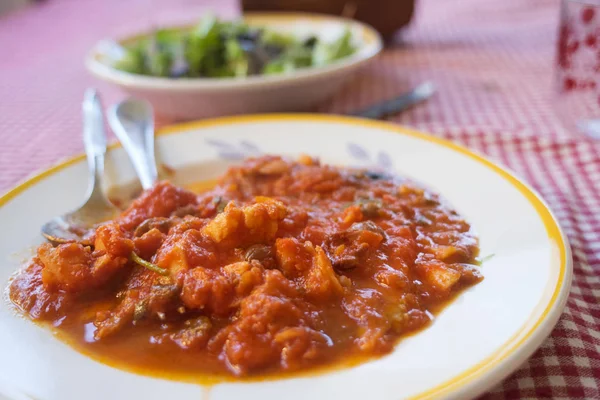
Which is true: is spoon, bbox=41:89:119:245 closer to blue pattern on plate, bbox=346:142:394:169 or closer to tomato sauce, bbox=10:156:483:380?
tomato sauce, bbox=10:156:483:380

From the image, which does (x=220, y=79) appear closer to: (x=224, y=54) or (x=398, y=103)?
(x=224, y=54)

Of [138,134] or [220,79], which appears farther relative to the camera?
[220,79]

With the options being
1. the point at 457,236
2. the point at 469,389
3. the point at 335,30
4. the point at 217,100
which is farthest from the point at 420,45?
the point at 469,389

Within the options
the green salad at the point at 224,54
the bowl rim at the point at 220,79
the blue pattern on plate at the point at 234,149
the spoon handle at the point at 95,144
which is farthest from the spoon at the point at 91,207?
the green salad at the point at 224,54

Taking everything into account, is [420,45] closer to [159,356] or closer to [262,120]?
[262,120]

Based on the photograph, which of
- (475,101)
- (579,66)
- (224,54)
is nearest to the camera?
(579,66)

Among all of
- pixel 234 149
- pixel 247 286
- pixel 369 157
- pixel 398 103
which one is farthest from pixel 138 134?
pixel 398 103

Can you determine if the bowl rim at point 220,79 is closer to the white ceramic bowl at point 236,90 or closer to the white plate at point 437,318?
the white ceramic bowl at point 236,90
